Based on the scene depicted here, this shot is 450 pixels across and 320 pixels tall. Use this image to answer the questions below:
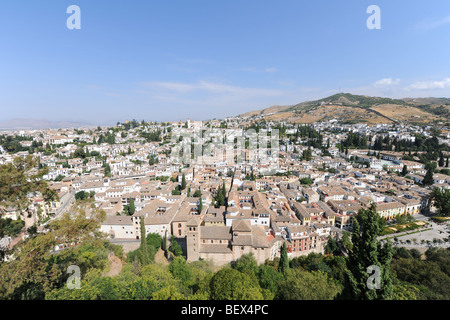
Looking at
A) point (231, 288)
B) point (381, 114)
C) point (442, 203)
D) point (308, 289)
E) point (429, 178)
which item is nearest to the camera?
point (231, 288)

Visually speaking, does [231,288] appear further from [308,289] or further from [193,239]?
[193,239]

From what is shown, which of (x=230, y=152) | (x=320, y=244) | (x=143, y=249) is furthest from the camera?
(x=230, y=152)

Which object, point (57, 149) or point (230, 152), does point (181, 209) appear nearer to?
point (230, 152)

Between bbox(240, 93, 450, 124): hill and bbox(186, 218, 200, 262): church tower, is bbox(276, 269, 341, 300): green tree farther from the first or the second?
bbox(240, 93, 450, 124): hill

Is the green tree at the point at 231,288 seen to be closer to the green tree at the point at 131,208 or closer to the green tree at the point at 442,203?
the green tree at the point at 131,208

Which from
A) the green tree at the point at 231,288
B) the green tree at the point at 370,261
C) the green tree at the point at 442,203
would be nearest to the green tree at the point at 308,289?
the green tree at the point at 231,288

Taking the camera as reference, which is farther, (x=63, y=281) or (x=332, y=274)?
(x=332, y=274)

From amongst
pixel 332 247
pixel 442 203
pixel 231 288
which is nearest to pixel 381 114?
pixel 442 203
